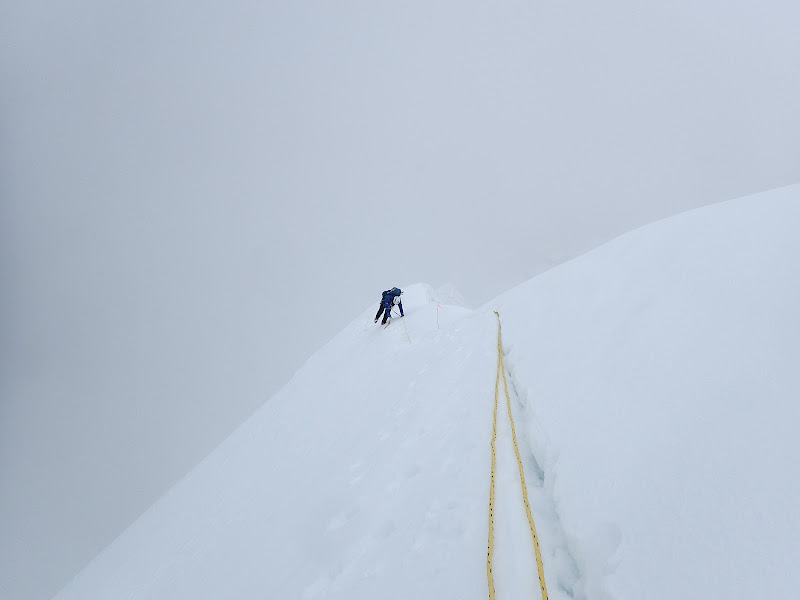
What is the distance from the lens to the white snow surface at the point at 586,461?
230cm

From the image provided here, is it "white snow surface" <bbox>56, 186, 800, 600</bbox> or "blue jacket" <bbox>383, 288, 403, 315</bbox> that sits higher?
"blue jacket" <bbox>383, 288, 403, 315</bbox>

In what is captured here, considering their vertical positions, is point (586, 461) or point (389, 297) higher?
point (389, 297)

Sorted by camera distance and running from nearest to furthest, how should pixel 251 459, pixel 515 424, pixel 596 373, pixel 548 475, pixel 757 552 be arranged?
pixel 757 552 < pixel 548 475 < pixel 596 373 < pixel 515 424 < pixel 251 459

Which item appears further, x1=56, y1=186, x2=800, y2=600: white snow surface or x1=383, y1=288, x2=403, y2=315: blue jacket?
x1=383, y1=288, x2=403, y2=315: blue jacket

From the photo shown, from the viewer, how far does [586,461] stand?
324cm

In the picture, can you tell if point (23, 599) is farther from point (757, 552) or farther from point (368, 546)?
point (757, 552)

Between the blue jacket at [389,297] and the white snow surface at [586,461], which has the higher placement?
the blue jacket at [389,297]

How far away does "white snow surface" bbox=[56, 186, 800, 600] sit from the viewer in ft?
7.54

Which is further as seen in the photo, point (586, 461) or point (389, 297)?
point (389, 297)

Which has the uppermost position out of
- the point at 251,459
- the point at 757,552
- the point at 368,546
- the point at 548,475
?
the point at 251,459

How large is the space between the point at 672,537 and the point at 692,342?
6.32 ft

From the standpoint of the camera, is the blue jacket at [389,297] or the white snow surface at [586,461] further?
the blue jacket at [389,297]

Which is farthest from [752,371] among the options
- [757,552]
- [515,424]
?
[515,424]

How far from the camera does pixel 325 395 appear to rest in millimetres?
10727
